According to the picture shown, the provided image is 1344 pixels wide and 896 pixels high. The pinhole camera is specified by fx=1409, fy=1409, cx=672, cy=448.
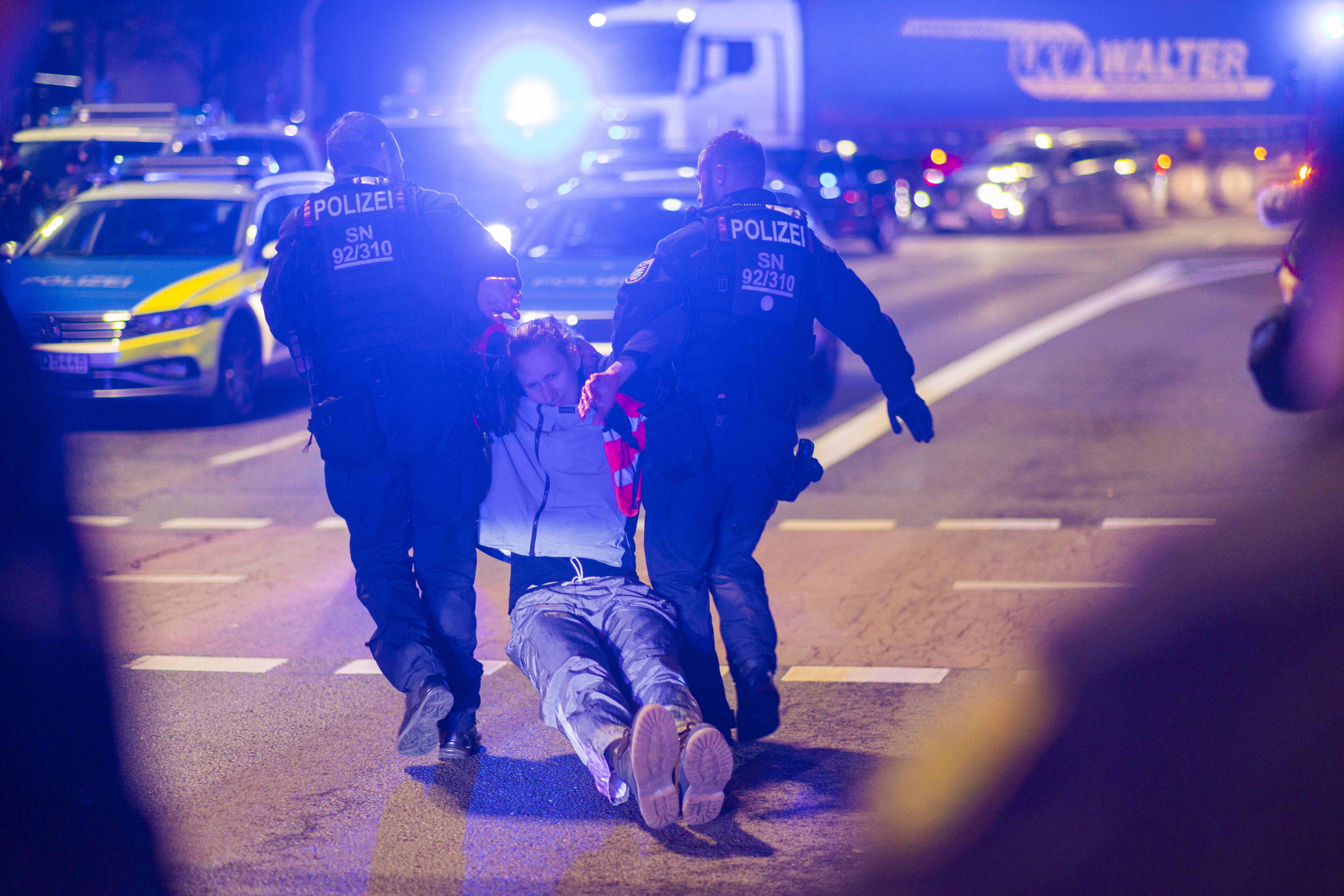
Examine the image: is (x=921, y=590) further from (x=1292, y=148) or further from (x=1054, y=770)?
(x=1292, y=148)

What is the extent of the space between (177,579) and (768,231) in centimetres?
383

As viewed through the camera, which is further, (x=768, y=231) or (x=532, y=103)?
(x=532, y=103)

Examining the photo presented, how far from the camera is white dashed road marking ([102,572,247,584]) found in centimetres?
677

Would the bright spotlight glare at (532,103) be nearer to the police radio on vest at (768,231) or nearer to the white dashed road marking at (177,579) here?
the white dashed road marking at (177,579)

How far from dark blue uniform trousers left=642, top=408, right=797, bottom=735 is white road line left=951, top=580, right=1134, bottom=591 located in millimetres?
2096

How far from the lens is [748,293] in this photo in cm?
448

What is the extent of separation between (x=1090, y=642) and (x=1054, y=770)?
140 centimetres

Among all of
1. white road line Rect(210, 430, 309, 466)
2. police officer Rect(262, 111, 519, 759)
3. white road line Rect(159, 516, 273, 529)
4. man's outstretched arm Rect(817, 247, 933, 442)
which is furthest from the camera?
white road line Rect(210, 430, 309, 466)

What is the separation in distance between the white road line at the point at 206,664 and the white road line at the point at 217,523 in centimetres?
231

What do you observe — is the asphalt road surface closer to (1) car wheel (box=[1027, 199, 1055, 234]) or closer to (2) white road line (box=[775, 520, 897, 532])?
(2) white road line (box=[775, 520, 897, 532])

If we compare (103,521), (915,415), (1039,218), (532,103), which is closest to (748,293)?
(915,415)

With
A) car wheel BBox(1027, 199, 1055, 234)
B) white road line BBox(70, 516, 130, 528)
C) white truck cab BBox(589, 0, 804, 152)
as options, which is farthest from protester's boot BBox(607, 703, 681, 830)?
car wheel BBox(1027, 199, 1055, 234)

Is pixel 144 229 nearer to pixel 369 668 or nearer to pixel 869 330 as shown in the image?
pixel 369 668

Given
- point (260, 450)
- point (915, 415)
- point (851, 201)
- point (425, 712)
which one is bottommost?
point (851, 201)
